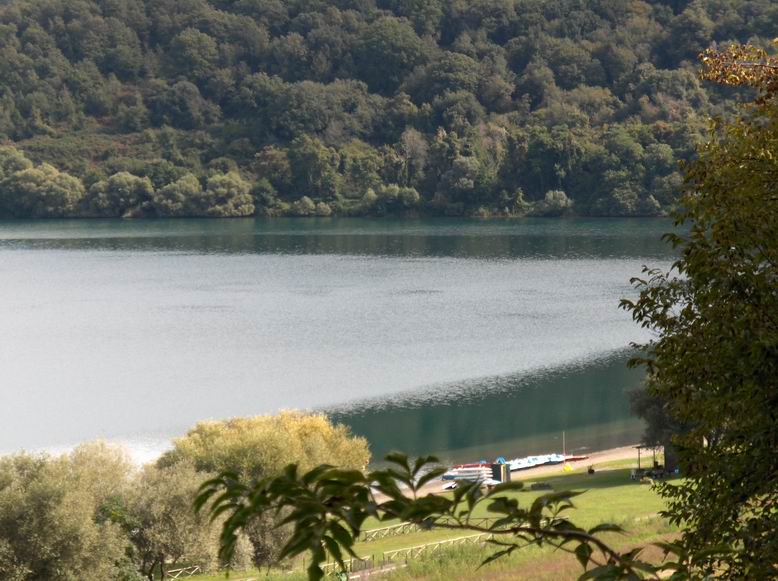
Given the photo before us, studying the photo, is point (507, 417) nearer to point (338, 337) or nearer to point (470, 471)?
point (470, 471)

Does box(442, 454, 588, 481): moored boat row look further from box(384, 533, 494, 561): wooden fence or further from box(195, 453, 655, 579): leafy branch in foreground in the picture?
box(195, 453, 655, 579): leafy branch in foreground

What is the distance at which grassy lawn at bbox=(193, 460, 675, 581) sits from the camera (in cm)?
1689

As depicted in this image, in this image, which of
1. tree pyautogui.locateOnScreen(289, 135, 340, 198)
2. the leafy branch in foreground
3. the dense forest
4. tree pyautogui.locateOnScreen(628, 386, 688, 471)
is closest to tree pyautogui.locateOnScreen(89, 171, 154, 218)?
the dense forest

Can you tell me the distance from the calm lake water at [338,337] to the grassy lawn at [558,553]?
5840 mm

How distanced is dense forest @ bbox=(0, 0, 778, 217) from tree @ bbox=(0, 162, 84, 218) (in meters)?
0.20

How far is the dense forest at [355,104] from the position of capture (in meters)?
104

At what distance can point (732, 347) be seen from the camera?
312 inches

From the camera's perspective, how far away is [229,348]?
4709 cm

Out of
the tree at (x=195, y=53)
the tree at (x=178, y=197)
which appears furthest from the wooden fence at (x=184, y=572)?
the tree at (x=195, y=53)

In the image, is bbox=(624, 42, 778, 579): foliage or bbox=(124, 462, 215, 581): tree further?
bbox=(124, 462, 215, 581): tree

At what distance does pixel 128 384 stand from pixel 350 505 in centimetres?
3927

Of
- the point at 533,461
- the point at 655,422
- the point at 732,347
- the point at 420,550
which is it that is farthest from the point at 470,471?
the point at 732,347

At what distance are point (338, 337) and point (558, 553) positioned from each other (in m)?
30.9

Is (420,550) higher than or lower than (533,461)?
higher
